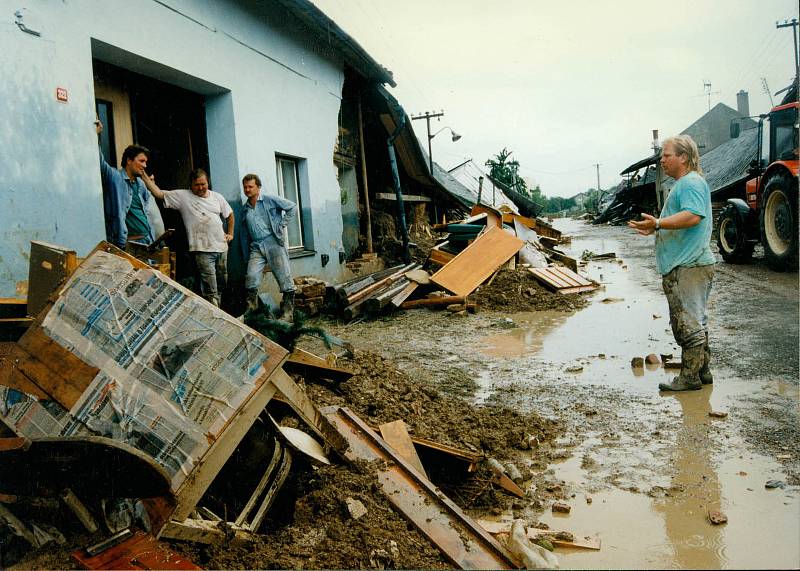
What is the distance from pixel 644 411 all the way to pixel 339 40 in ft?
26.0

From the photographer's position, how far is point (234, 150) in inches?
282

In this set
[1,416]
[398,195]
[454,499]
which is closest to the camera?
[1,416]

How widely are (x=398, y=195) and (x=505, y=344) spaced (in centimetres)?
691

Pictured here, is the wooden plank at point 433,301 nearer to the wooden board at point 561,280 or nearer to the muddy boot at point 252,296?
the wooden board at point 561,280

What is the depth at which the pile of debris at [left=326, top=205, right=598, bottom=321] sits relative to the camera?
27.0 ft

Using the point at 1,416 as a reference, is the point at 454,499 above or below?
below

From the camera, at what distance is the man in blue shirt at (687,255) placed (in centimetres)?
425

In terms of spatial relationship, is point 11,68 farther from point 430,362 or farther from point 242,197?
point 430,362

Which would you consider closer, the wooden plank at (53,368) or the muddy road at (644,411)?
the wooden plank at (53,368)

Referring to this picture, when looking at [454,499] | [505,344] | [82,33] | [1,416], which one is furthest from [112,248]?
[505,344]

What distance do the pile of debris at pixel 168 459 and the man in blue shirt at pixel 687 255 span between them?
2633 mm

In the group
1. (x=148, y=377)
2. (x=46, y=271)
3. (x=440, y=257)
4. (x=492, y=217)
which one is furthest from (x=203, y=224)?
(x=492, y=217)

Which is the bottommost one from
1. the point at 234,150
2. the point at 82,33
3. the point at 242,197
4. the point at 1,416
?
the point at 1,416

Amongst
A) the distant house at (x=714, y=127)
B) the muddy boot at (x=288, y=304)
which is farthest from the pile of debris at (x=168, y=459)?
the distant house at (x=714, y=127)
